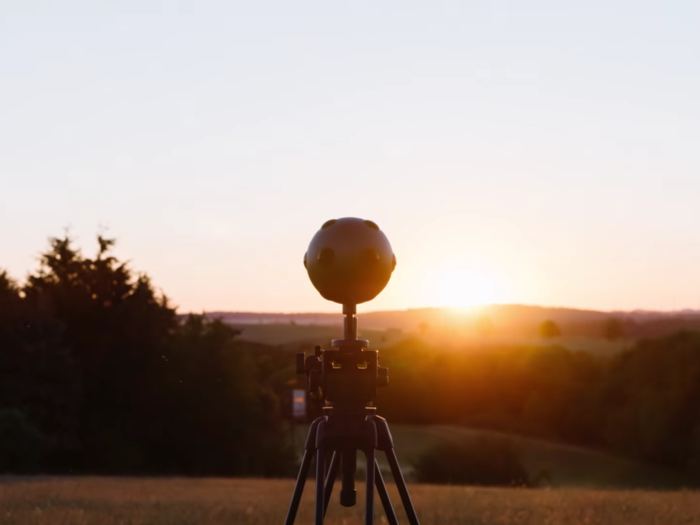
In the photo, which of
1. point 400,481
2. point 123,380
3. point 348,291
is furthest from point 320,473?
point 123,380

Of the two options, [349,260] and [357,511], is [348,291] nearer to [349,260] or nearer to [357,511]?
[349,260]

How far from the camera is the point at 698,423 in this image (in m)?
57.4

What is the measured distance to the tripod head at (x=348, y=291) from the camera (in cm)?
613

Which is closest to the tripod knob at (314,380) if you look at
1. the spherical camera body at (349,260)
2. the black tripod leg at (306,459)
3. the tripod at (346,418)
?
the tripod at (346,418)

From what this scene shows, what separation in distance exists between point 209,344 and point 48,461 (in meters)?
9.82

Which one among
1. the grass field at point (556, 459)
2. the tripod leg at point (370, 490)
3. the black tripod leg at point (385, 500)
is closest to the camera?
the tripod leg at point (370, 490)

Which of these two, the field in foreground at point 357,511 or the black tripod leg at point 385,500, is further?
the field in foreground at point 357,511

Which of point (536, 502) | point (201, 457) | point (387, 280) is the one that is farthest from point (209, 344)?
point (387, 280)

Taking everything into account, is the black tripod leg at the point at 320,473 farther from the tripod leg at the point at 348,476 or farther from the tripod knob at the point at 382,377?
the tripod knob at the point at 382,377

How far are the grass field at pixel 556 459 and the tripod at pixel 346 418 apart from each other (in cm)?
4863

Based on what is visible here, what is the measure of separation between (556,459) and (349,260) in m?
60.4

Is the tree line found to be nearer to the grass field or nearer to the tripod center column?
the grass field

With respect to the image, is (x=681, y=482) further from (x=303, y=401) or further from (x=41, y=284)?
(x=41, y=284)

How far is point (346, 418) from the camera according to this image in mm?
6086
